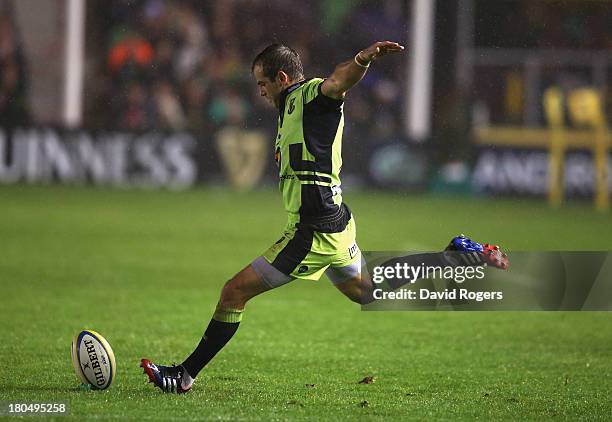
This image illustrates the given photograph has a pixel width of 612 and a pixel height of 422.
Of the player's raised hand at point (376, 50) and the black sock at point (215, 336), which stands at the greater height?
the player's raised hand at point (376, 50)

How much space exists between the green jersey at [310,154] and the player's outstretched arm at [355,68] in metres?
0.15

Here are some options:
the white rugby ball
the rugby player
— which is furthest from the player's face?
the white rugby ball

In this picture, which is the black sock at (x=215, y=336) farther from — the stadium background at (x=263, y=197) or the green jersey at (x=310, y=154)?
the green jersey at (x=310, y=154)

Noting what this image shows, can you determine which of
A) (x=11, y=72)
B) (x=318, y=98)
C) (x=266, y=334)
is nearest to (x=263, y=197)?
(x=11, y=72)

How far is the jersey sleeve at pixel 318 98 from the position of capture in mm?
6645

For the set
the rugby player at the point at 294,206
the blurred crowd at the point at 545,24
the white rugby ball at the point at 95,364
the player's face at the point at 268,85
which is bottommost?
the white rugby ball at the point at 95,364

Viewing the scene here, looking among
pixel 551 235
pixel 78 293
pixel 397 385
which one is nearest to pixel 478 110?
pixel 551 235

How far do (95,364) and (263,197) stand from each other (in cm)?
1501

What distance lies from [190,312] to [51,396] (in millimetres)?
3714

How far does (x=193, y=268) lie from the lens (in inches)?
527

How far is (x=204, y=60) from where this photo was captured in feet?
84.0

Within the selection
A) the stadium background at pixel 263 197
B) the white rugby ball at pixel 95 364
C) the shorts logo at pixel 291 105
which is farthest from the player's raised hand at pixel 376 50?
the white rugby ball at pixel 95 364

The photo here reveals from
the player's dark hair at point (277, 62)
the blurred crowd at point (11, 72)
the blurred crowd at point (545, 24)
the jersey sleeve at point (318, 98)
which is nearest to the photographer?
the jersey sleeve at point (318, 98)

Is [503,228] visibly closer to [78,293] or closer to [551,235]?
[551,235]
